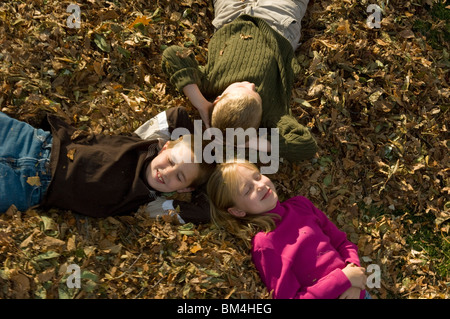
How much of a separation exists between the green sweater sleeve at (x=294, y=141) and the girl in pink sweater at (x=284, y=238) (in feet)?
1.56

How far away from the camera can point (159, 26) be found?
5066 mm

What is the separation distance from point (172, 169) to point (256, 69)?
4.84 ft

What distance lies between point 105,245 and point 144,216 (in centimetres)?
45

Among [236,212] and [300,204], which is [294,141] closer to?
[300,204]

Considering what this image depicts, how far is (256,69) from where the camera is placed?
4.82 meters

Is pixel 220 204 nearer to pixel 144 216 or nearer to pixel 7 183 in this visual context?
pixel 144 216

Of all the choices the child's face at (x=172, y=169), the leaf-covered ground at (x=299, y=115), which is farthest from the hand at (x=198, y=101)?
the child's face at (x=172, y=169)

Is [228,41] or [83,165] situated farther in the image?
[228,41]

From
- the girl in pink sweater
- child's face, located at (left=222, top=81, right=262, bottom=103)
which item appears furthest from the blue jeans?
child's face, located at (left=222, top=81, right=262, bottom=103)

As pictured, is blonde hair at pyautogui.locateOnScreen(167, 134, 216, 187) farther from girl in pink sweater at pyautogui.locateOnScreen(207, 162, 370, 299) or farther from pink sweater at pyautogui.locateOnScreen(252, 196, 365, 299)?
pink sweater at pyautogui.locateOnScreen(252, 196, 365, 299)

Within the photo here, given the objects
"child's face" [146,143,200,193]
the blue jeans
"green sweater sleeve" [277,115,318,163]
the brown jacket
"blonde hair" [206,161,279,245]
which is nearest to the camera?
the blue jeans

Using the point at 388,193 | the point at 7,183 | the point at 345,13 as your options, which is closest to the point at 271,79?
the point at 345,13

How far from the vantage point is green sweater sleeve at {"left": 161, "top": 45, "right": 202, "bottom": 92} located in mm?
4602

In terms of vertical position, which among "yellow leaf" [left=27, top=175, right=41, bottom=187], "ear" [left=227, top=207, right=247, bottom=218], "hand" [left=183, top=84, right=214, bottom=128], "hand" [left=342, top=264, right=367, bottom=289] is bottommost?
"hand" [left=342, top=264, right=367, bottom=289]
